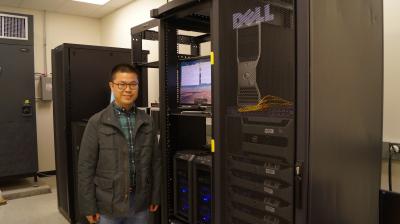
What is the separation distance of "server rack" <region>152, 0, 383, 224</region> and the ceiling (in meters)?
3.53

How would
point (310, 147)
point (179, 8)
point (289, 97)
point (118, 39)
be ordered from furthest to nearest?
point (118, 39), point (179, 8), point (289, 97), point (310, 147)

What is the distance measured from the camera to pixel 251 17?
1440mm

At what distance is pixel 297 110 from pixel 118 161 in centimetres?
104

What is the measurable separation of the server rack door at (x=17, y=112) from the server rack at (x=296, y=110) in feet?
11.5

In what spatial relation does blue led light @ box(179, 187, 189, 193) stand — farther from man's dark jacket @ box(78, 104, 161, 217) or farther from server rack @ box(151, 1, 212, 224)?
man's dark jacket @ box(78, 104, 161, 217)

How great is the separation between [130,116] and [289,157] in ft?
3.20

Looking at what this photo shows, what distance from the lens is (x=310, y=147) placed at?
43.7 inches

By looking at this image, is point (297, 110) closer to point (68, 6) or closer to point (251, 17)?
point (251, 17)

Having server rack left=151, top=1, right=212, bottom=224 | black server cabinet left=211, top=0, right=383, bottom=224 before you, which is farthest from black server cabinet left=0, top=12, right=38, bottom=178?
black server cabinet left=211, top=0, right=383, bottom=224

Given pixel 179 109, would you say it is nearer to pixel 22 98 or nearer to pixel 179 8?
pixel 179 8

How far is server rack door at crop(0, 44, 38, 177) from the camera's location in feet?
13.9

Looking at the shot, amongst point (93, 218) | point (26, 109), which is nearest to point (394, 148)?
point (93, 218)

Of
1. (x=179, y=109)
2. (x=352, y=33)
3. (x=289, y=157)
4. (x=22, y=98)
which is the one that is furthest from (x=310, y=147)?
(x=22, y=98)

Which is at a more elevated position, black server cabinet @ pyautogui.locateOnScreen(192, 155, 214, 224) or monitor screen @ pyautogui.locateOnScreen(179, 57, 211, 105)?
monitor screen @ pyautogui.locateOnScreen(179, 57, 211, 105)
